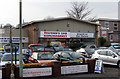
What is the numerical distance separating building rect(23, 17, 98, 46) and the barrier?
19.4 meters

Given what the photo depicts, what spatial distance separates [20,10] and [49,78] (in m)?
4.40

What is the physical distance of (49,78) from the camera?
11086 millimetres

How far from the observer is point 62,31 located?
3375cm

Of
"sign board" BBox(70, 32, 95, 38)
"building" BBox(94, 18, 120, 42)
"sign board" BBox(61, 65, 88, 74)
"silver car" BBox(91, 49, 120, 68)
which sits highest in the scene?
"building" BBox(94, 18, 120, 42)

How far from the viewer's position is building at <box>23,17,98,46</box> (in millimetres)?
31875

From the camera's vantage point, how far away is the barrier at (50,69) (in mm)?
10538

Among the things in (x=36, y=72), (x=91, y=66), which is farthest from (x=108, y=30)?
(x=36, y=72)

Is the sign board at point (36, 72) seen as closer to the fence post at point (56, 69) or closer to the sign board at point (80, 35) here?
the fence post at point (56, 69)

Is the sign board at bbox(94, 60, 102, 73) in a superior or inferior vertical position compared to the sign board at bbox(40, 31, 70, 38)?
inferior

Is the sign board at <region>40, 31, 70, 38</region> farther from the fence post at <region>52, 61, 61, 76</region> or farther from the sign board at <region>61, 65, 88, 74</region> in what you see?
the fence post at <region>52, 61, 61, 76</region>

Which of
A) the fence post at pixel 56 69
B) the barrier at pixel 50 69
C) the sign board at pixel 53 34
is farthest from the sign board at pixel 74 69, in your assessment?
the sign board at pixel 53 34

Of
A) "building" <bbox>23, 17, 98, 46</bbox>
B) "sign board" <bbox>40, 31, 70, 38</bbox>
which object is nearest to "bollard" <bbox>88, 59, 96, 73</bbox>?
"building" <bbox>23, 17, 98, 46</bbox>

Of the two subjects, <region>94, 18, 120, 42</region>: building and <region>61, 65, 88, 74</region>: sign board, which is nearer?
<region>61, 65, 88, 74</region>: sign board

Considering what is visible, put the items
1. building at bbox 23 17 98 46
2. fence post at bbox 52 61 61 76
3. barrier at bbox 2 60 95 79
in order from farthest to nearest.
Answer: building at bbox 23 17 98 46 → fence post at bbox 52 61 61 76 → barrier at bbox 2 60 95 79
